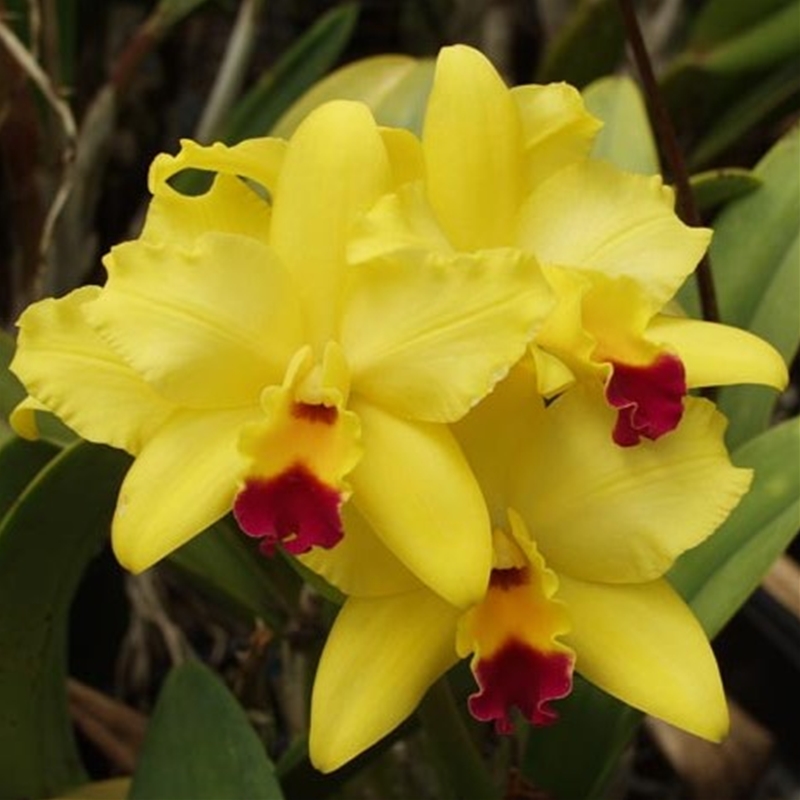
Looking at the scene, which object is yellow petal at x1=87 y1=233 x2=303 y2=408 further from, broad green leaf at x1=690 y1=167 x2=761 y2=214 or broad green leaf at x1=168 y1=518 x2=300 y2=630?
broad green leaf at x1=690 y1=167 x2=761 y2=214

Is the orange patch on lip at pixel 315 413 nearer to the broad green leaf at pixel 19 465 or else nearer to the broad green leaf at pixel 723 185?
the broad green leaf at pixel 19 465

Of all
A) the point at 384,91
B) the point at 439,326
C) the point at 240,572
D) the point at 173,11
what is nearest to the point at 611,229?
the point at 439,326

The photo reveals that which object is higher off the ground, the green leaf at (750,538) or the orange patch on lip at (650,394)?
the orange patch on lip at (650,394)

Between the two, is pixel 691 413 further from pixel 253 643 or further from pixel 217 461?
pixel 253 643

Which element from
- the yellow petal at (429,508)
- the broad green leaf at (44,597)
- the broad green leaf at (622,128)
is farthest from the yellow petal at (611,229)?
the broad green leaf at (622,128)

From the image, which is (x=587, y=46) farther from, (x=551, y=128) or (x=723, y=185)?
(x=551, y=128)

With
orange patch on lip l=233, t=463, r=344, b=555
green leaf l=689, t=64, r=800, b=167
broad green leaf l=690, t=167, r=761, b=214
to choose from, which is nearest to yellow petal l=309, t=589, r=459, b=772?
orange patch on lip l=233, t=463, r=344, b=555

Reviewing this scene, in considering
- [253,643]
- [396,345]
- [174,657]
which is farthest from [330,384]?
[174,657]
